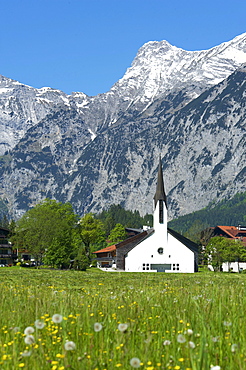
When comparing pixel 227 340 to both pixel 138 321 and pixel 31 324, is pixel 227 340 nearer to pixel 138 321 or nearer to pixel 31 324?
pixel 138 321

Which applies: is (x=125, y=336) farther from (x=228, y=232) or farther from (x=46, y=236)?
(x=228, y=232)

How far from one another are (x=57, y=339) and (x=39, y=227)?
8267 cm

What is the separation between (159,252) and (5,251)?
57.1 m

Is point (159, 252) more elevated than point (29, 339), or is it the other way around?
point (159, 252)

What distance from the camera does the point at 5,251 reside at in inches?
5512

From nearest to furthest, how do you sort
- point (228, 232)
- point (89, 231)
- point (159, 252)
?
point (159, 252), point (89, 231), point (228, 232)

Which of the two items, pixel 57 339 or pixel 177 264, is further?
pixel 177 264

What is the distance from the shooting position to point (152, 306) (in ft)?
36.5

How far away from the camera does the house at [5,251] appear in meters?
136

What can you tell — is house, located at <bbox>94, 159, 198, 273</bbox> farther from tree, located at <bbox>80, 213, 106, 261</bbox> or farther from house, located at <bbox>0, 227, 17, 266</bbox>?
house, located at <bbox>0, 227, 17, 266</bbox>

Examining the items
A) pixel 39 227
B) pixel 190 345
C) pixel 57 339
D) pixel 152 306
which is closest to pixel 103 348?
pixel 57 339

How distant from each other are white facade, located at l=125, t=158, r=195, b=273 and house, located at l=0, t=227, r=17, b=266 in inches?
1884

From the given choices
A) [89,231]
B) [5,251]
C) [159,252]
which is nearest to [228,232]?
[89,231]

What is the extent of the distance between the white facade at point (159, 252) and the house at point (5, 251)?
157 feet
